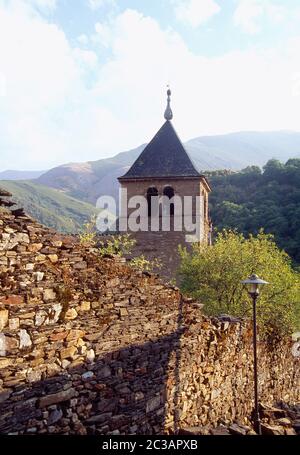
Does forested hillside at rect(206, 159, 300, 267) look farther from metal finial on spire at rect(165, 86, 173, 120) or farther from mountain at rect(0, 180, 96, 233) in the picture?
mountain at rect(0, 180, 96, 233)

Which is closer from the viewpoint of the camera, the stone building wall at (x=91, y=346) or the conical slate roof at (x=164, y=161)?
the stone building wall at (x=91, y=346)

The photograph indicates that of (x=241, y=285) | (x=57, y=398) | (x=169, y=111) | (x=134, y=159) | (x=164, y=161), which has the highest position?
(x=134, y=159)

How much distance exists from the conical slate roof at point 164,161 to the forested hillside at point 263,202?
17.0 m

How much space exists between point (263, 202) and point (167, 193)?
2623 centimetres

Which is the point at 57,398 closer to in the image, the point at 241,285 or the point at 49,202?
the point at 241,285

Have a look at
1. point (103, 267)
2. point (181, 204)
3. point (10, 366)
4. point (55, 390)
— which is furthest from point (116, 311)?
point (181, 204)

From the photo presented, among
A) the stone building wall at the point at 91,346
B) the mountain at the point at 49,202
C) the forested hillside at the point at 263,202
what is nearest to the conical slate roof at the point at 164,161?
the stone building wall at the point at 91,346

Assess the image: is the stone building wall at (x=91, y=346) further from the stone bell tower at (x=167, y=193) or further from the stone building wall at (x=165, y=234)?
the stone bell tower at (x=167, y=193)

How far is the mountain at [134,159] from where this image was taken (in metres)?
114

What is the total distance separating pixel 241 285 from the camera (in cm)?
1320

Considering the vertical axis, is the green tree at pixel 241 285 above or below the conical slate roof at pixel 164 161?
below

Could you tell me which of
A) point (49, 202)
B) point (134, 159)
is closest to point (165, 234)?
point (49, 202)

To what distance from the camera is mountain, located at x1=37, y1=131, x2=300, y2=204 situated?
11419 centimetres

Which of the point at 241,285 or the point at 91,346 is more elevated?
the point at 91,346
